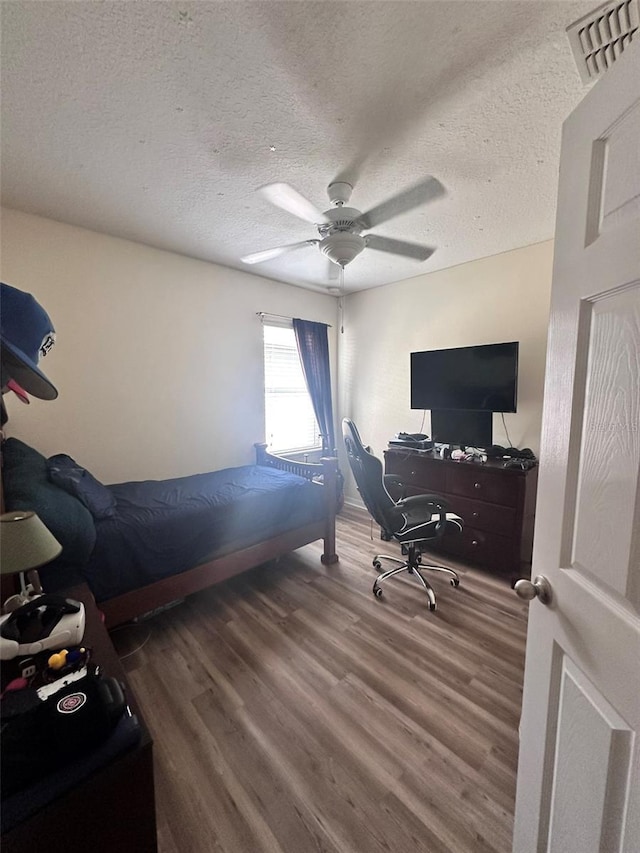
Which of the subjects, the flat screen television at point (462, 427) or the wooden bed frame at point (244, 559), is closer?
the wooden bed frame at point (244, 559)

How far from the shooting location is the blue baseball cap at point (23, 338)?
801 millimetres

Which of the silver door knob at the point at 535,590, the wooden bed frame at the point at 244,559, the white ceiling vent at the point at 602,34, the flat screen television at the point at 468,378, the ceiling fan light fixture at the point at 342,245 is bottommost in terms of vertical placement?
the wooden bed frame at the point at 244,559

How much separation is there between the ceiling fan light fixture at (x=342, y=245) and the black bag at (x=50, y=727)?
2.09m

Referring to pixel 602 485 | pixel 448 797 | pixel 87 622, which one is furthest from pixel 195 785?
pixel 602 485

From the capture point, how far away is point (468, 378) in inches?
112

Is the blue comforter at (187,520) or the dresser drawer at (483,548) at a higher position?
the blue comforter at (187,520)

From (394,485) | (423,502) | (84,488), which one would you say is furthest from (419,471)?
(84,488)

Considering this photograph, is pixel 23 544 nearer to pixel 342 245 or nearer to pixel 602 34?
pixel 342 245

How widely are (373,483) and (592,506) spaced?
1.56 meters

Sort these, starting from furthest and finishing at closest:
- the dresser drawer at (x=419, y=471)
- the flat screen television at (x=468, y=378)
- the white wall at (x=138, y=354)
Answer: the dresser drawer at (x=419, y=471), the flat screen television at (x=468, y=378), the white wall at (x=138, y=354)

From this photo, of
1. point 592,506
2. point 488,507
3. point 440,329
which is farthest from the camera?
point 440,329

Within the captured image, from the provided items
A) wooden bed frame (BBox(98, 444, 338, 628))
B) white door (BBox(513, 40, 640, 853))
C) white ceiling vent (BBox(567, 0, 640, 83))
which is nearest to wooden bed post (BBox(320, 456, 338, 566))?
wooden bed frame (BBox(98, 444, 338, 628))

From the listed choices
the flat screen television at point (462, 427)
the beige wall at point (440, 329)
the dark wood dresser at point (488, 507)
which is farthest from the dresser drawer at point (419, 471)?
the beige wall at point (440, 329)

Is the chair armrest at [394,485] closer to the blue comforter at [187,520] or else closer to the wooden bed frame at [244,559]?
the wooden bed frame at [244,559]
